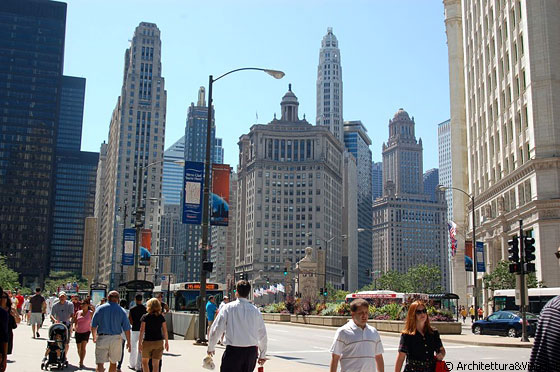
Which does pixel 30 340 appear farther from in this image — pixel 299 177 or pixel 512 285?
pixel 299 177

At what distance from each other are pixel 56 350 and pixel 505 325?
25.8 m

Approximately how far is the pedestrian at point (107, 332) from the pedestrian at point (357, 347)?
256 inches

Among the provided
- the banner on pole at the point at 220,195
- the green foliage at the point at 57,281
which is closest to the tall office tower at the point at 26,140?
the green foliage at the point at 57,281

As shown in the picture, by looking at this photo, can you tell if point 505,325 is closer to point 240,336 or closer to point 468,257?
point 468,257

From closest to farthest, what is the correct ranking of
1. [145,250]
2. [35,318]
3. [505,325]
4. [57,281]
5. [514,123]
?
1. [35,318]
2. [505,325]
3. [145,250]
4. [514,123]
5. [57,281]

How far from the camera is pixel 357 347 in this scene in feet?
26.5

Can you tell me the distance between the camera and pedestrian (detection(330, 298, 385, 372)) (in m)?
8.06

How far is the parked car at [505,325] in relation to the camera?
109ft

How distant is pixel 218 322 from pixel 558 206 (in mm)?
49114

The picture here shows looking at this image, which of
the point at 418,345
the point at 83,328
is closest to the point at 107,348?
the point at 83,328

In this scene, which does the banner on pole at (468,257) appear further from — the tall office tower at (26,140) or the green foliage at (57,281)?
the tall office tower at (26,140)

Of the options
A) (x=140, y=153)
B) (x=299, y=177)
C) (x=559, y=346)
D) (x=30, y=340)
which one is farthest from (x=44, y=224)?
(x=559, y=346)

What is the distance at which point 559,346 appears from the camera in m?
4.87

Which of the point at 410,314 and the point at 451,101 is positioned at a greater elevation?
the point at 451,101
